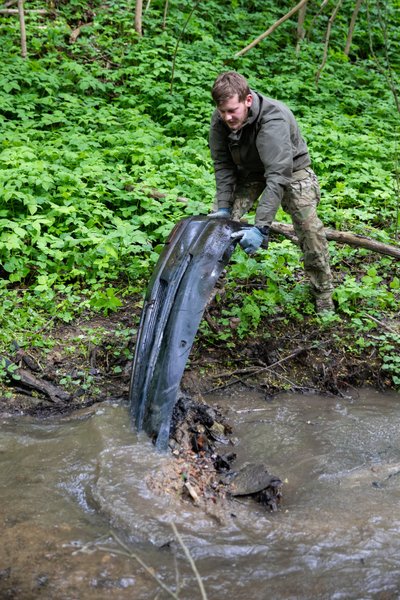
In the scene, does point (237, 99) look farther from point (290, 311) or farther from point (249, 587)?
point (249, 587)

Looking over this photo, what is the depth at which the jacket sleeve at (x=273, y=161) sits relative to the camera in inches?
183

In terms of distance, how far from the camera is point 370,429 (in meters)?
4.64

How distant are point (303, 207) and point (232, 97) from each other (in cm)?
124

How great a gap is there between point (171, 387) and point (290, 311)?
1935 mm

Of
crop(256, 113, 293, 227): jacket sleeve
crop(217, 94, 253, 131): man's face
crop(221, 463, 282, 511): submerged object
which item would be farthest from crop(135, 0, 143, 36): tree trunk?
crop(221, 463, 282, 511): submerged object

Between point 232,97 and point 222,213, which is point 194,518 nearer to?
point 222,213

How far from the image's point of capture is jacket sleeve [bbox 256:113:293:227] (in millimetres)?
4641

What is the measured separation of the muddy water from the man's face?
213 cm

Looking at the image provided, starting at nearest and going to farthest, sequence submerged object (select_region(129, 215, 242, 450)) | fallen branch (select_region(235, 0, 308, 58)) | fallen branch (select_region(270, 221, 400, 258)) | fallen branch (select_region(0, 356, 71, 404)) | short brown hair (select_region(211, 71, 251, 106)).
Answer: submerged object (select_region(129, 215, 242, 450))
short brown hair (select_region(211, 71, 251, 106))
fallen branch (select_region(0, 356, 71, 404))
fallen branch (select_region(270, 221, 400, 258))
fallen branch (select_region(235, 0, 308, 58))

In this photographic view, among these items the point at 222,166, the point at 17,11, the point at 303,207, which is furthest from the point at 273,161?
the point at 17,11

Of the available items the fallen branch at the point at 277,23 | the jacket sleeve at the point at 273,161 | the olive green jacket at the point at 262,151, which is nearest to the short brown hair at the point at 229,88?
→ the olive green jacket at the point at 262,151

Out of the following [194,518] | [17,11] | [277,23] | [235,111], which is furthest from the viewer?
[17,11]

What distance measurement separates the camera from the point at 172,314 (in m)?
4.44

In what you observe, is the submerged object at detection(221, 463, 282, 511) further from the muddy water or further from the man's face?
the man's face
